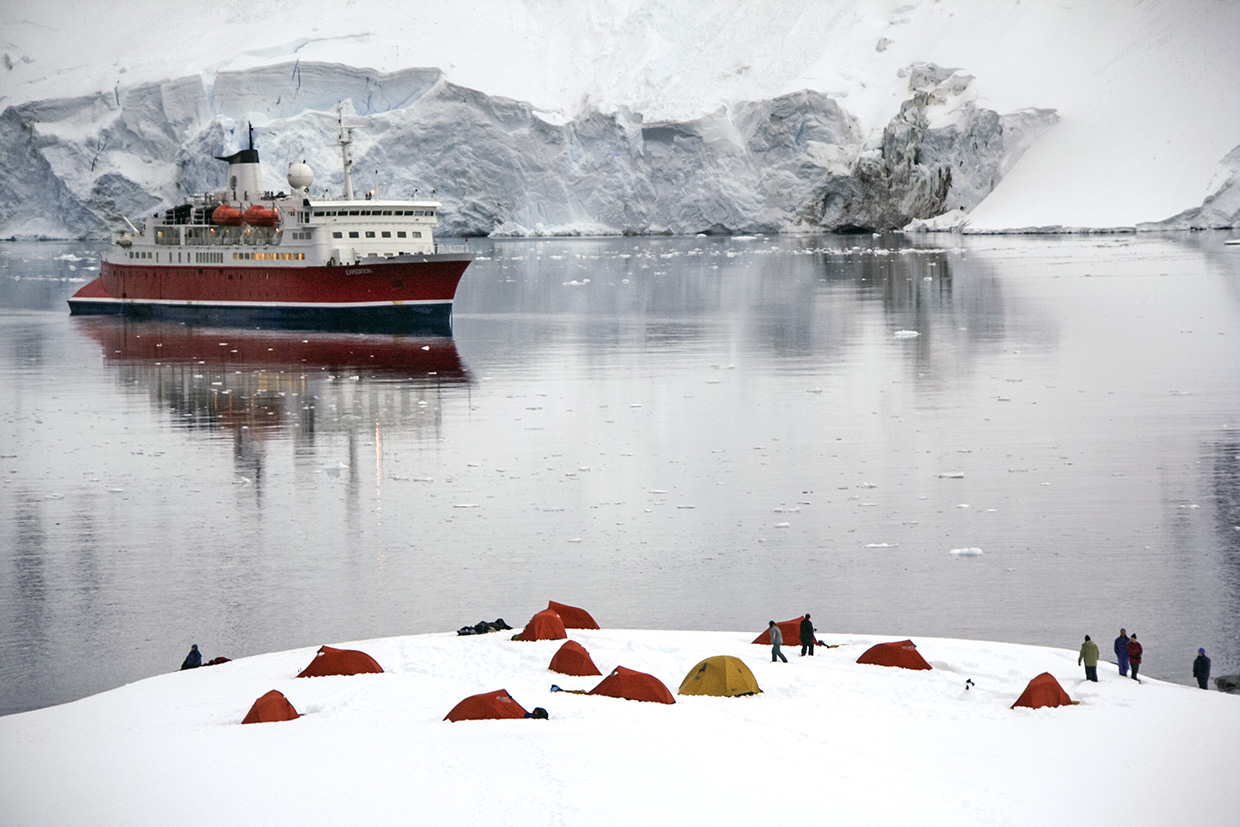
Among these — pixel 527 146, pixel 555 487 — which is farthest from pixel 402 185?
pixel 555 487

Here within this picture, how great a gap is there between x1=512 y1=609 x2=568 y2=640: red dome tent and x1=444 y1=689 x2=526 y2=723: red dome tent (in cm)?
160

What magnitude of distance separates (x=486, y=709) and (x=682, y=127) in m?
85.0

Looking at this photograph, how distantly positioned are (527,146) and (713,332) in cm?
5699

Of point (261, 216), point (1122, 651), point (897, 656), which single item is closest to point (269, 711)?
point (897, 656)

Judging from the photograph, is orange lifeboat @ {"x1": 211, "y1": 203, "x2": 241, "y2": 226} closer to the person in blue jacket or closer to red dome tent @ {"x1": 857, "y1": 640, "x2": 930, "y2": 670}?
the person in blue jacket

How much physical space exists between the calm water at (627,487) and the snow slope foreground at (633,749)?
1.19 meters

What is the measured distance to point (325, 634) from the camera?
12.7m

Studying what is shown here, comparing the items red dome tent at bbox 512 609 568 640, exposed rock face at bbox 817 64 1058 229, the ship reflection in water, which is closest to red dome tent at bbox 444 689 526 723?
red dome tent at bbox 512 609 568 640

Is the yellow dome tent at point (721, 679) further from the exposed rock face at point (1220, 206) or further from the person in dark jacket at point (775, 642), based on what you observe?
the exposed rock face at point (1220, 206)

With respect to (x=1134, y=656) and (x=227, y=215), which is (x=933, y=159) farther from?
(x=1134, y=656)

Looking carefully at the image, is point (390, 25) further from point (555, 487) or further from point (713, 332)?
point (555, 487)

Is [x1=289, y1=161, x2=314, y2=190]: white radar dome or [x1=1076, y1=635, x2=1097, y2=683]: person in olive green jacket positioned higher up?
[x1=289, y1=161, x2=314, y2=190]: white radar dome

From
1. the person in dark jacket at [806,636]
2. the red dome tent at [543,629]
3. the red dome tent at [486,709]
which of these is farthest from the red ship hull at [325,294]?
the red dome tent at [486,709]

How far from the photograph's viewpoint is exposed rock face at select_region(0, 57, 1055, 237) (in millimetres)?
89000
